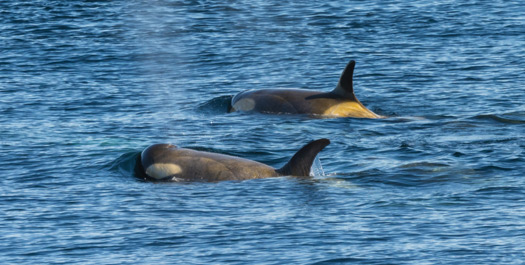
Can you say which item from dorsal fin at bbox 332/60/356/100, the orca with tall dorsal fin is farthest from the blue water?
dorsal fin at bbox 332/60/356/100

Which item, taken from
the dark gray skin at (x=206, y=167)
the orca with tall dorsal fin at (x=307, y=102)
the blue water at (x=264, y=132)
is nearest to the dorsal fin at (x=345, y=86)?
the orca with tall dorsal fin at (x=307, y=102)

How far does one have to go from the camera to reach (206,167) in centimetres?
1678

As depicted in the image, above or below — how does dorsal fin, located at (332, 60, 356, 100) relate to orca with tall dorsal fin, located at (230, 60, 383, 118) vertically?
above

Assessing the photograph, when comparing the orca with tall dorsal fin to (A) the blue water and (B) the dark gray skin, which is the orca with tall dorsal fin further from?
(B) the dark gray skin

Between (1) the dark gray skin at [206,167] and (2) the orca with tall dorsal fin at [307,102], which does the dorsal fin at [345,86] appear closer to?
(2) the orca with tall dorsal fin at [307,102]

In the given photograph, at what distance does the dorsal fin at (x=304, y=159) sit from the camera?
16125 mm

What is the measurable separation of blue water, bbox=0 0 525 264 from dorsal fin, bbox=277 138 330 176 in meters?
0.18

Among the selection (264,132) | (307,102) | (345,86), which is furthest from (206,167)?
(307,102)

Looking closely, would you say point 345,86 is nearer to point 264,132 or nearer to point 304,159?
point 264,132

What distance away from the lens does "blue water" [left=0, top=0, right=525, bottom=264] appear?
13469mm

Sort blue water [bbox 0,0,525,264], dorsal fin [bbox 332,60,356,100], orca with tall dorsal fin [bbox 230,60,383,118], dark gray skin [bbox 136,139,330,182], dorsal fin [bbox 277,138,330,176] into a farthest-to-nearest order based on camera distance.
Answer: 1. orca with tall dorsal fin [bbox 230,60,383,118]
2. dorsal fin [bbox 332,60,356,100]
3. dark gray skin [bbox 136,139,330,182]
4. dorsal fin [bbox 277,138,330,176]
5. blue water [bbox 0,0,525,264]

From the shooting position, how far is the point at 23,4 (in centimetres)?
4044

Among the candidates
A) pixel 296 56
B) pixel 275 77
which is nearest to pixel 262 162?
pixel 275 77

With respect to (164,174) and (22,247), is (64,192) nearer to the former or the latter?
(164,174)
